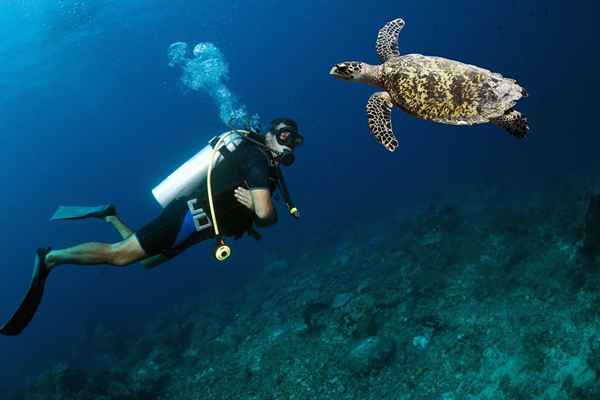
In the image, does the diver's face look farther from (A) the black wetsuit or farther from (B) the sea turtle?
(B) the sea turtle

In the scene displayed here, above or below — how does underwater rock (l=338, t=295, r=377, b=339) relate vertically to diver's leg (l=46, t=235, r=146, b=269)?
below

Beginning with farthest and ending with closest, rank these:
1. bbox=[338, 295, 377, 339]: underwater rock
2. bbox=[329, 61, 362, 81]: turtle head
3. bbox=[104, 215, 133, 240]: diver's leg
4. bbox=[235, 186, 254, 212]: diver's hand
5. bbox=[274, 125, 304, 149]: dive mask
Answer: bbox=[338, 295, 377, 339]: underwater rock < bbox=[104, 215, 133, 240]: diver's leg < bbox=[274, 125, 304, 149]: dive mask < bbox=[235, 186, 254, 212]: diver's hand < bbox=[329, 61, 362, 81]: turtle head

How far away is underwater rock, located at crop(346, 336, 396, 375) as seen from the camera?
733cm

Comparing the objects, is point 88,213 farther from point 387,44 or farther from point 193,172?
point 387,44

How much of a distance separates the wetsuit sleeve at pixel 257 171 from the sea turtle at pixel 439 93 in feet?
3.57

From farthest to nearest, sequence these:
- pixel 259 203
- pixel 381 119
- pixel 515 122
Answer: pixel 259 203, pixel 381 119, pixel 515 122

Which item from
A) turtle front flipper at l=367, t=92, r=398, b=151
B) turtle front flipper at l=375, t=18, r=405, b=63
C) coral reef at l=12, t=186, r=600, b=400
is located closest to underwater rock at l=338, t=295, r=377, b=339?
coral reef at l=12, t=186, r=600, b=400

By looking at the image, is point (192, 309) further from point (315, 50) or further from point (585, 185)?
point (315, 50)

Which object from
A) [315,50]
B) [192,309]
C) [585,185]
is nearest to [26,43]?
[192,309]

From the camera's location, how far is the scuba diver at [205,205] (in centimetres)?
410

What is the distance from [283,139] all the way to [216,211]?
1.02 m

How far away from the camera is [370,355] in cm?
746

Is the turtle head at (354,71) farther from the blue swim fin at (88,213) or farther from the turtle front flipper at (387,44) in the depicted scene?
the blue swim fin at (88,213)

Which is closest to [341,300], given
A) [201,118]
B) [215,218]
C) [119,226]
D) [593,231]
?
[593,231]
